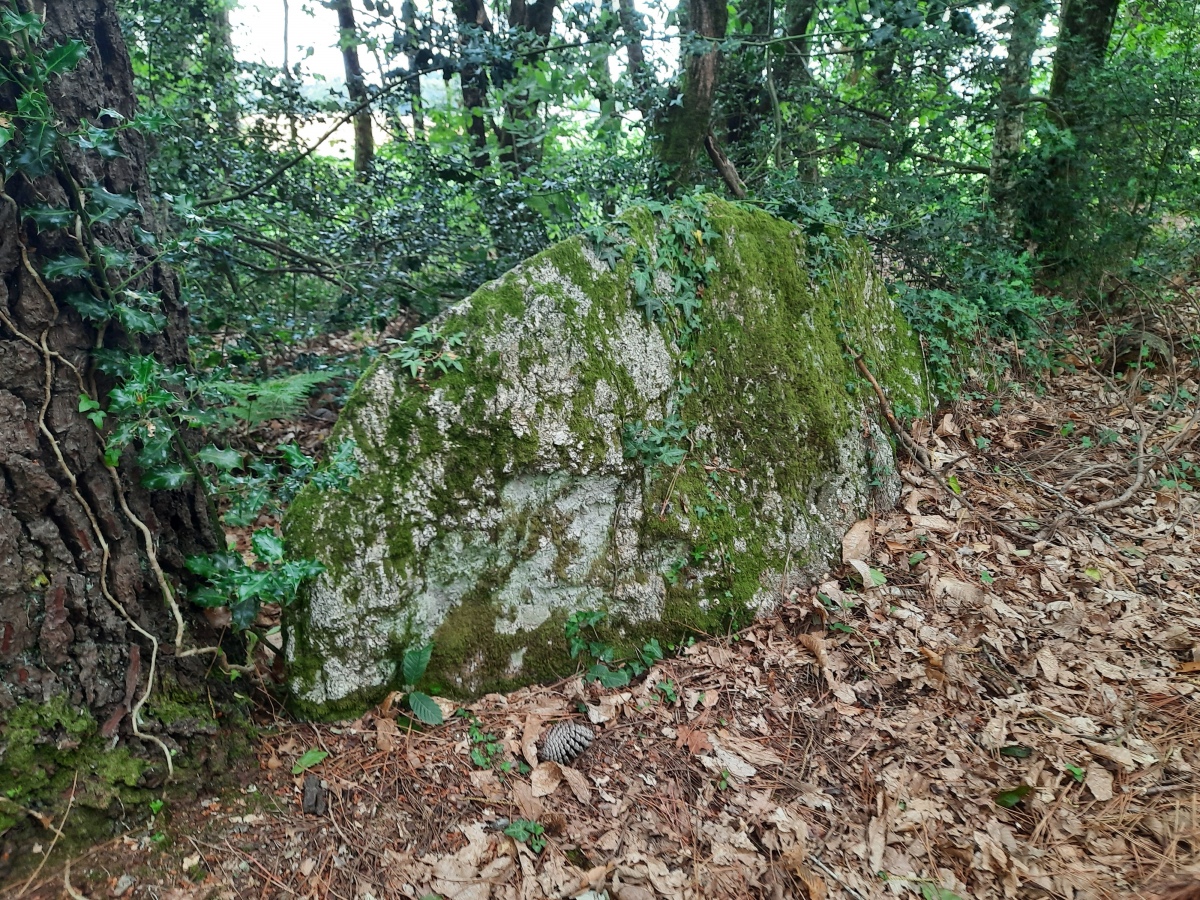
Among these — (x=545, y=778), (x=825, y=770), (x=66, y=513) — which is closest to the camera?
(x=66, y=513)

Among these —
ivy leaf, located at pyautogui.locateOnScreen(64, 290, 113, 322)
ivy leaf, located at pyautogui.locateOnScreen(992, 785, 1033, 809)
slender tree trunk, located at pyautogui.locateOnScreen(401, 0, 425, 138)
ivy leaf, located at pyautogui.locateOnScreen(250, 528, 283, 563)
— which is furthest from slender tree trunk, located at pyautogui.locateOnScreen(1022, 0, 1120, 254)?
ivy leaf, located at pyautogui.locateOnScreen(64, 290, 113, 322)

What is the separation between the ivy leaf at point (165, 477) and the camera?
2.31 metres

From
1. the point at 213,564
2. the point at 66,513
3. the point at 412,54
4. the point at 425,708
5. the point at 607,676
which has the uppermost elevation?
the point at 412,54

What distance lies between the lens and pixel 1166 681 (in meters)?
3.06

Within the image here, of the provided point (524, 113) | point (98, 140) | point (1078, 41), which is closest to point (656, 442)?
point (98, 140)

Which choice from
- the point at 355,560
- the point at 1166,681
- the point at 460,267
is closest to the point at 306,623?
the point at 355,560

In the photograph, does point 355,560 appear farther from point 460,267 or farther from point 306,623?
point 460,267

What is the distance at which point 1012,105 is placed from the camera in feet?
20.2

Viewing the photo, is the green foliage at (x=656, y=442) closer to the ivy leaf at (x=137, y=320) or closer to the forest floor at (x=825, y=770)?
the forest floor at (x=825, y=770)

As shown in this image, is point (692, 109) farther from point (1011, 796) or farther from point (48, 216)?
point (1011, 796)

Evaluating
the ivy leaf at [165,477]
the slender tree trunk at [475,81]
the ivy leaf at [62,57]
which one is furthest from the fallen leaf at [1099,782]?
the slender tree trunk at [475,81]

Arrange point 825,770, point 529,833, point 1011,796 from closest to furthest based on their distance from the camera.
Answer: point 529,833 → point 1011,796 → point 825,770

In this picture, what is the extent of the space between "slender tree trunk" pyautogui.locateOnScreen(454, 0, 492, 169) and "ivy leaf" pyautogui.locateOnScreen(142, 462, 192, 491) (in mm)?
3010

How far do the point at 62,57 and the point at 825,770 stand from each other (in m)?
3.66
